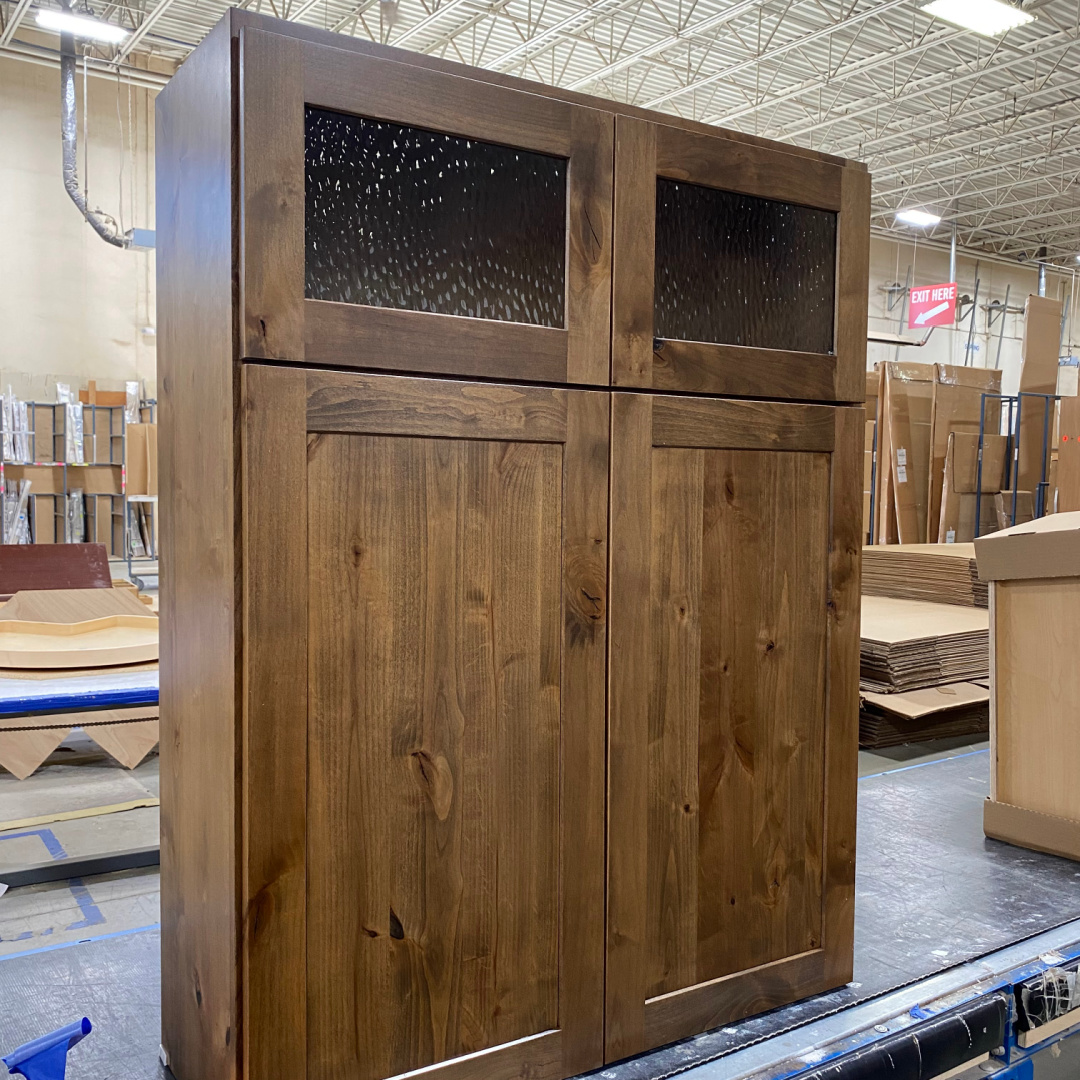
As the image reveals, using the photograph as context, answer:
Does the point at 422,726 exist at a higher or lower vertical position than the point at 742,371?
lower

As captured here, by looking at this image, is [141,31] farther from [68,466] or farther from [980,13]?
[980,13]

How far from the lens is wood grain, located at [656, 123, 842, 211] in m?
1.68

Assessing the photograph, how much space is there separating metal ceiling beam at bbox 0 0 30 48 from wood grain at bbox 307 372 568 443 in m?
10.0

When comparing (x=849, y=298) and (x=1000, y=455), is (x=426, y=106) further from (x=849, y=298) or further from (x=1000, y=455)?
(x=1000, y=455)

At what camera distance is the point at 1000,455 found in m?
9.02

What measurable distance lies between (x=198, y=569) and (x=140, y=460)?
9516 mm

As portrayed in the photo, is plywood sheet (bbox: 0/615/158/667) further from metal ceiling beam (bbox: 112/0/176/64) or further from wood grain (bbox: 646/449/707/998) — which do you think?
metal ceiling beam (bbox: 112/0/176/64)

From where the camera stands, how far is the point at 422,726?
1.52 meters

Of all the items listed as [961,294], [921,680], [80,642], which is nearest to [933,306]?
[961,294]

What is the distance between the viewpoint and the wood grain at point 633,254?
1624mm

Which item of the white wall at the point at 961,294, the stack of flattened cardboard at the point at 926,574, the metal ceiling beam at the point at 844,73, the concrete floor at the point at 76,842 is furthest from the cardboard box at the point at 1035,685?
the white wall at the point at 961,294

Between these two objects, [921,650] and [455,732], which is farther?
[921,650]

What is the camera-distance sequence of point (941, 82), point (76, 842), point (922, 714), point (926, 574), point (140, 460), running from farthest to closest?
point (941, 82), point (140, 460), point (926, 574), point (922, 714), point (76, 842)

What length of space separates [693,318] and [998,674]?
160 centimetres
